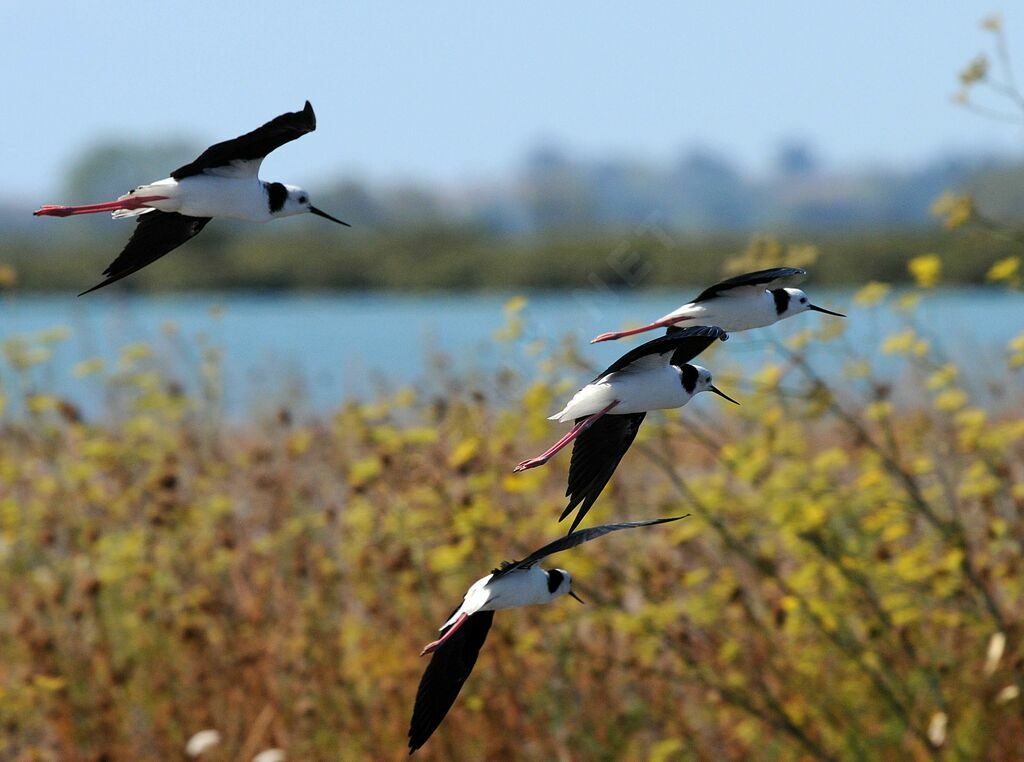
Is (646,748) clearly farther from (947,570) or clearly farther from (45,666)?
(45,666)

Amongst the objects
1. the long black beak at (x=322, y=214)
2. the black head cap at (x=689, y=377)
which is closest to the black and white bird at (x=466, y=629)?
the black head cap at (x=689, y=377)

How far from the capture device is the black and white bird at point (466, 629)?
1.03m

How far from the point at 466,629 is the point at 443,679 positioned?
7cm

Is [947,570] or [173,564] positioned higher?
[173,564]

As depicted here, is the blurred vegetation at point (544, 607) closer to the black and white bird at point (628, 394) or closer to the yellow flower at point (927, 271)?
the yellow flower at point (927, 271)

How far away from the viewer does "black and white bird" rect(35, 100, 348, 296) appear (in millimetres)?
971

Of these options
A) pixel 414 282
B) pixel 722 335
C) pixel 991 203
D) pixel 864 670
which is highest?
pixel 722 335

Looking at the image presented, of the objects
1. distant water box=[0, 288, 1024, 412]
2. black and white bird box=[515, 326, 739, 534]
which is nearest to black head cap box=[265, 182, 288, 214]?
black and white bird box=[515, 326, 739, 534]

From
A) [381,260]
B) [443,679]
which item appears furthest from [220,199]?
[381,260]

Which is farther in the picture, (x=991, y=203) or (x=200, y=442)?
(x=200, y=442)

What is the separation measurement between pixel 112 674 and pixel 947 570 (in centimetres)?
221

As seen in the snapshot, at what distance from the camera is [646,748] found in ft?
11.9

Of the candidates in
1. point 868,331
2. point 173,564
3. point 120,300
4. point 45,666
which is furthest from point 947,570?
point 120,300

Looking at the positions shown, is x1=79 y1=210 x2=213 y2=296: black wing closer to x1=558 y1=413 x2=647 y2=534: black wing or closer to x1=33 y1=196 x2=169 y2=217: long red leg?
x1=33 y1=196 x2=169 y2=217: long red leg
